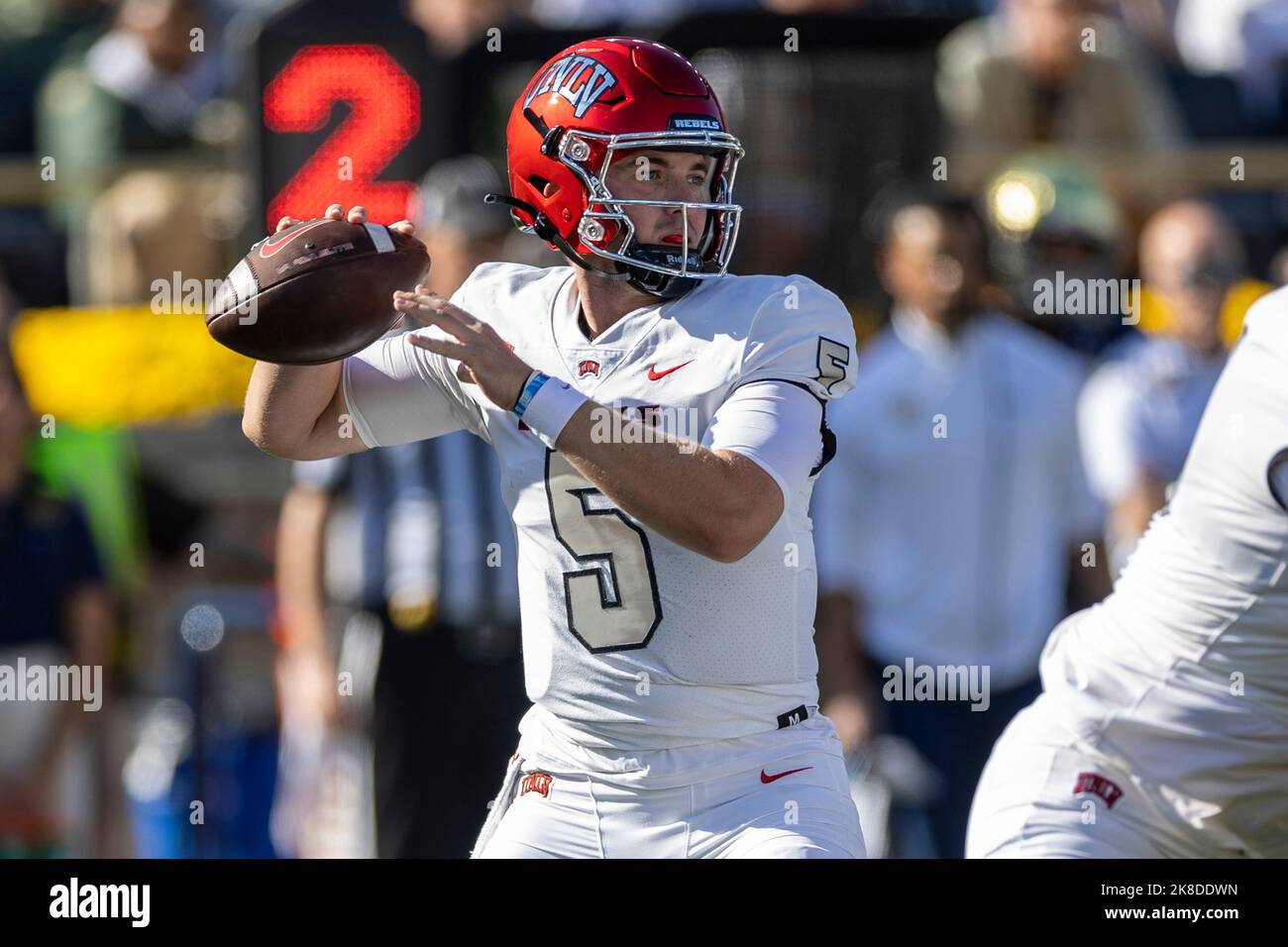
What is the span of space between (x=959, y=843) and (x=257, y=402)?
2.94m

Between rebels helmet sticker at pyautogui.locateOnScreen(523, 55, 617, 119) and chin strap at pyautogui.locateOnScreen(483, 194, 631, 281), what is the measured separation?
0.18 meters

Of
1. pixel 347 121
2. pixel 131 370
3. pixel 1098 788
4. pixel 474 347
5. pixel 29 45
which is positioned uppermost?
pixel 29 45

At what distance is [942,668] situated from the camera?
5883 millimetres

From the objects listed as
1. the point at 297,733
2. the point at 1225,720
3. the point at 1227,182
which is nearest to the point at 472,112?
the point at 297,733

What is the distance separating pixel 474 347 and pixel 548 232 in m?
0.56

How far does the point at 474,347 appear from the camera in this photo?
3242 millimetres

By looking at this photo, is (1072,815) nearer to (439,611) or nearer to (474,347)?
(474,347)

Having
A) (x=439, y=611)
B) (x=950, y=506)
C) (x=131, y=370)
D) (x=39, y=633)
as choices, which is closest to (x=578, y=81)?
(x=439, y=611)

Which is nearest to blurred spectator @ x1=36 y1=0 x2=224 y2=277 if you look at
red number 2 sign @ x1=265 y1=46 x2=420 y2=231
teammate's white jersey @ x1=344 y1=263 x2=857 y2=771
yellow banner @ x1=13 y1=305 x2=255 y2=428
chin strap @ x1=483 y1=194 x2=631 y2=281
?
yellow banner @ x1=13 y1=305 x2=255 y2=428

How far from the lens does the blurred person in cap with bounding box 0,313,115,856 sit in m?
6.13

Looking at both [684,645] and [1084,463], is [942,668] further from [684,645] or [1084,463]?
[684,645]

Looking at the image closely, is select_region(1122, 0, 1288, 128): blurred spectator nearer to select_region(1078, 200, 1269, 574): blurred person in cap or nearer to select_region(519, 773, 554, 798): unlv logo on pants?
select_region(1078, 200, 1269, 574): blurred person in cap

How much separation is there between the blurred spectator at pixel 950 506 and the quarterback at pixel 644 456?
234 centimetres

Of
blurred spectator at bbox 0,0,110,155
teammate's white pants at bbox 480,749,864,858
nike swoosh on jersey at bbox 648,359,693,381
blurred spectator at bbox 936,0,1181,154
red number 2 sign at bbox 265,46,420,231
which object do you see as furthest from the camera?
blurred spectator at bbox 0,0,110,155
